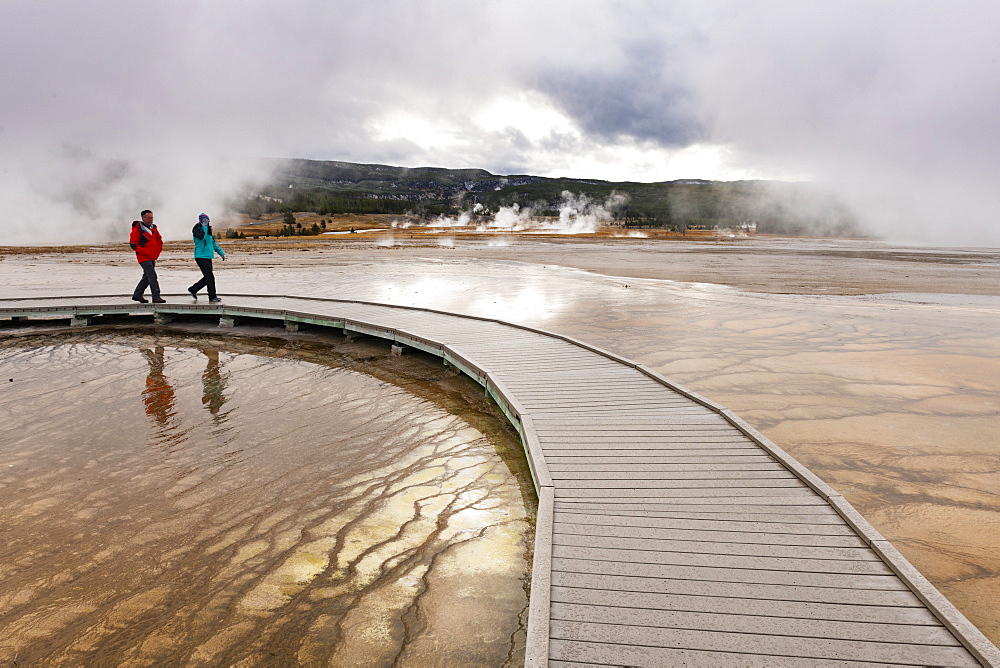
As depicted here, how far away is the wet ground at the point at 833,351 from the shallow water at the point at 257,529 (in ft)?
9.00

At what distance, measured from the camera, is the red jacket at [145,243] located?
9.43 metres

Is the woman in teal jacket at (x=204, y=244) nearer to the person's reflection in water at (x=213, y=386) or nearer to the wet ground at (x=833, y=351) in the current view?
the person's reflection in water at (x=213, y=386)

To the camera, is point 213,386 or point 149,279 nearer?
point 213,386

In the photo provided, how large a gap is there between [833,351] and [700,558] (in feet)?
23.7

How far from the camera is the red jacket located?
943 cm

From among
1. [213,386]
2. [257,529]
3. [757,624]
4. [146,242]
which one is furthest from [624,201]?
[757,624]

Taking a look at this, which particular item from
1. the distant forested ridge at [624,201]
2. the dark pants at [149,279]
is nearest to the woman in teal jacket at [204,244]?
the dark pants at [149,279]

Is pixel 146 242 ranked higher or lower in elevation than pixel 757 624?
higher

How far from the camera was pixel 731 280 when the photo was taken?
19.2 m

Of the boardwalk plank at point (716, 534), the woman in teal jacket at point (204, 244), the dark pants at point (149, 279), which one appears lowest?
the boardwalk plank at point (716, 534)

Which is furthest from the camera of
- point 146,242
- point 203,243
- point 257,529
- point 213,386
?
point 203,243

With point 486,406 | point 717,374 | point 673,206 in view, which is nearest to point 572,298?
point 717,374

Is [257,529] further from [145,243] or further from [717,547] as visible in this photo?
[145,243]

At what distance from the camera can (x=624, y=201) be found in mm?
125750
